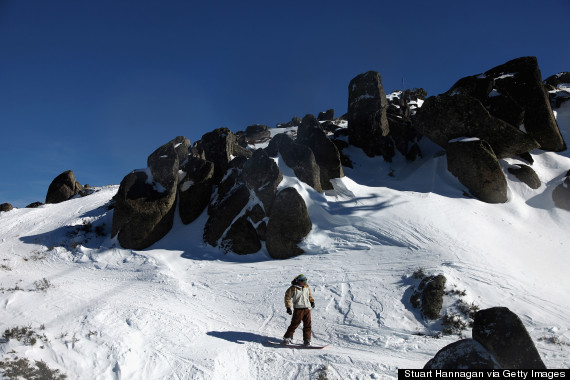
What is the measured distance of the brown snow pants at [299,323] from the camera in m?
9.35

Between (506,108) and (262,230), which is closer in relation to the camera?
(262,230)

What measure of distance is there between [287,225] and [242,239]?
9.36 ft

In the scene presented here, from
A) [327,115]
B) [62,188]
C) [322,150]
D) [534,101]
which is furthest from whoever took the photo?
[327,115]

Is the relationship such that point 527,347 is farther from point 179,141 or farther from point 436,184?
point 179,141

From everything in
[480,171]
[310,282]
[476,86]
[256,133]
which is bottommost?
[310,282]

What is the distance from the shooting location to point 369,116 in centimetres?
2961

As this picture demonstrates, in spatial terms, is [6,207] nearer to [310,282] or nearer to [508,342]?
[310,282]

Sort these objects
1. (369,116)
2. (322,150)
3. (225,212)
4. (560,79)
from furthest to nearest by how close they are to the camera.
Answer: (560,79), (369,116), (322,150), (225,212)

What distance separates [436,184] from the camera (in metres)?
22.8

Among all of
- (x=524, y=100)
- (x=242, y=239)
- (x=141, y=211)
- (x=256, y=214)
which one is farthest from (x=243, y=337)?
(x=524, y=100)

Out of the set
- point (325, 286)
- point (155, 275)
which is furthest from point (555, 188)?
point (155, 275)

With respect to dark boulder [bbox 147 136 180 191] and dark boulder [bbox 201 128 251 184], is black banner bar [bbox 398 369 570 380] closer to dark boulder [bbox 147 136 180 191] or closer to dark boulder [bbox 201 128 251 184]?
dark boulder [bbox 147 136 180 191]

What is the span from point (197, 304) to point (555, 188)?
23.2 m

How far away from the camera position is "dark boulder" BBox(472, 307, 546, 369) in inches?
241
